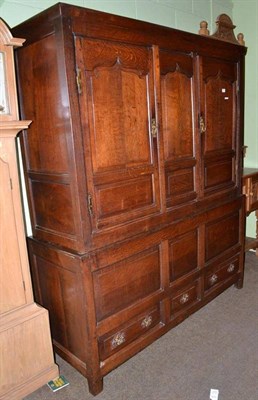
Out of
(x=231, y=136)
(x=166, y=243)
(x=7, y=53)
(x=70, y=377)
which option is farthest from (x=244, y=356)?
(x=7, y=53)

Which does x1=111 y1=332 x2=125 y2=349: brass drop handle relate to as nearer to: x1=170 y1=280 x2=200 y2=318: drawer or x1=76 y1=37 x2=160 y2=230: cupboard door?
x1=170 y1=280 x2=200 y2=318: drawer

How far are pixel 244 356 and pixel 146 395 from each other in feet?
2.25

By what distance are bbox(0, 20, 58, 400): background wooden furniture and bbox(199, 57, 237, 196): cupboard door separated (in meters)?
1.22

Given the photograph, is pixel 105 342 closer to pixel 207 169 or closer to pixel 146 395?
pixel 146 395

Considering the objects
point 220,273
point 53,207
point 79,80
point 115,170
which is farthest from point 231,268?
point 79,80

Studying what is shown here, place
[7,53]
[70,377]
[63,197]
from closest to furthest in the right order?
[7,53]
[63,197]
[70,377]

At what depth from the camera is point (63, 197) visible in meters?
1.71

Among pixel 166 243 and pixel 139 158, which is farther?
pixel 166 243

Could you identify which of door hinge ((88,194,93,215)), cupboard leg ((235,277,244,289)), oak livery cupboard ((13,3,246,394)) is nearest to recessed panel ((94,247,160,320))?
oak livery cupboard ((13,3,246,394))

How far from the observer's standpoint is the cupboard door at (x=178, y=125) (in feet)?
6.43

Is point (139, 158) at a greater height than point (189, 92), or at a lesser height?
lesser

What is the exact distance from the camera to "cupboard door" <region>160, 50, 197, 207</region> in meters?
1.96

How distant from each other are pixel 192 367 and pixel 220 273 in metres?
0.85

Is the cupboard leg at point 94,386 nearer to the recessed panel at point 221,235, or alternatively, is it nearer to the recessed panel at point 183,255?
the recessed panel at point 183,255
